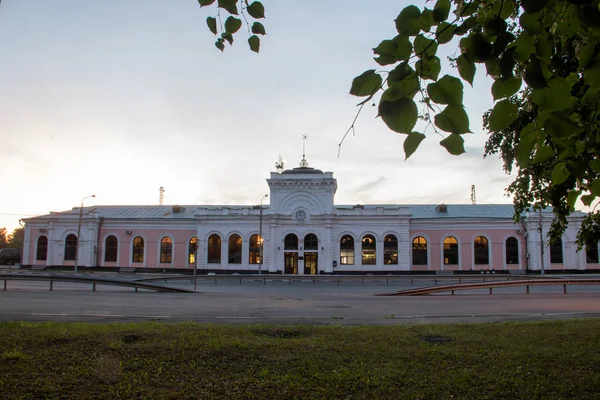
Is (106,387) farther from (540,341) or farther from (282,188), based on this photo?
(282,188)

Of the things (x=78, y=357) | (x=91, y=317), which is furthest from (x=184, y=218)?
(x=78, y=357)

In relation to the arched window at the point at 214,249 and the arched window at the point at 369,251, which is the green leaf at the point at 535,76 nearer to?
the arched window at the point at 369,251

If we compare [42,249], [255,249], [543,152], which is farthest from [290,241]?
[543,152]

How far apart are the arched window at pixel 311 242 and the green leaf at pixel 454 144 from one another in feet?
135

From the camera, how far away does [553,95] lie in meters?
1.84

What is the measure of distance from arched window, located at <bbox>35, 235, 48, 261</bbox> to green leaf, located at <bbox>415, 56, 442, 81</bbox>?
52.4 metres

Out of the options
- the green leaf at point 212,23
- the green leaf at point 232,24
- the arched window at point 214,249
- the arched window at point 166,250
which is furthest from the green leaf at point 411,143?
the arched window at point 166,250

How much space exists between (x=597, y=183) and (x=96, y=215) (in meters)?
50.0

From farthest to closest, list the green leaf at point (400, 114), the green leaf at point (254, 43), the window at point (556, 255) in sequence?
the window at point (556, 255) < the green leaf at point (254, 43) < the green leaf at point (400, 114)

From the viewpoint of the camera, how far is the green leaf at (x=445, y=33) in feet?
6.53

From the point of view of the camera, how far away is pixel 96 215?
154 feet

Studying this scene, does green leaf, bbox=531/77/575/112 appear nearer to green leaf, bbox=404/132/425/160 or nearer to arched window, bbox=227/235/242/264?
green leaf, bbox=404/132/425/160

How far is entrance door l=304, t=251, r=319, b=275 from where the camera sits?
42.7 metres

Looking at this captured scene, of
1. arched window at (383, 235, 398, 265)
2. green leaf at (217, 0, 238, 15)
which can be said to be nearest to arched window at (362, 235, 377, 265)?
arched window at (383, 235, 398, 265)
